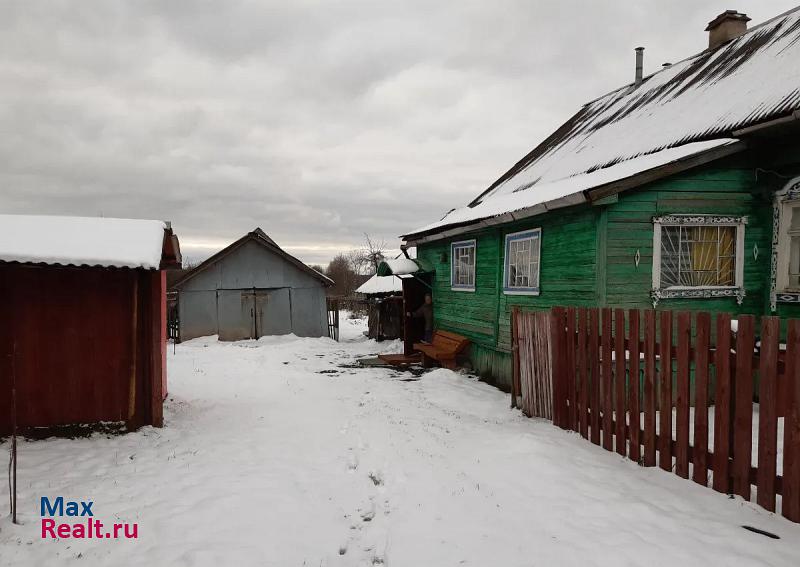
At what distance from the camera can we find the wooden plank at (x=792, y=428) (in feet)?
11.6

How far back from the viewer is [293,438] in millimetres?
6207

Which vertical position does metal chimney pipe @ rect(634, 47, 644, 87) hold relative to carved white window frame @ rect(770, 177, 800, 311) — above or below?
above

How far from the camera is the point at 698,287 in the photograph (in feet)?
25.0

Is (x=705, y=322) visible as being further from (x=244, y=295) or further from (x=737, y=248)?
(x=244, y=295)

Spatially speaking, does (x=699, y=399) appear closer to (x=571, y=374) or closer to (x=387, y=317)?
(x=571, y=374)

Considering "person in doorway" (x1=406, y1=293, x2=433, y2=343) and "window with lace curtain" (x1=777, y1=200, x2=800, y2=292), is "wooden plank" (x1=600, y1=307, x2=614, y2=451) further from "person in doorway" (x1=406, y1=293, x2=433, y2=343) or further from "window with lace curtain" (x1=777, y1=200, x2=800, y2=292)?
"person in doorway" (x1=406, y1=293, x2=433, y2=343)

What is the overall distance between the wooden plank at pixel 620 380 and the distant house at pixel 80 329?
522 centimetres

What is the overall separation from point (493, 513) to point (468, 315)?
782cm

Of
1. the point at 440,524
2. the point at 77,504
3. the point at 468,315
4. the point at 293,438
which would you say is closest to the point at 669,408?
the point at 440,524

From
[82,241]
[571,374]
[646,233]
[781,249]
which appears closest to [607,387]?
[571,374]

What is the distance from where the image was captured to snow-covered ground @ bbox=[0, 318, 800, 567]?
3430mm

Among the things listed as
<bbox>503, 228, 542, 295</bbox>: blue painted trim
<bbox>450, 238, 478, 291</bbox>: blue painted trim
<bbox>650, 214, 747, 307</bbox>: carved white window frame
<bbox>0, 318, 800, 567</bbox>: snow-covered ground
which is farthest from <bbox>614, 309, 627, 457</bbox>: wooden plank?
<bbox>450, 238, 478, 291</bbox>: blue painted trim

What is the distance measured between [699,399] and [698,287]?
399 centimetres

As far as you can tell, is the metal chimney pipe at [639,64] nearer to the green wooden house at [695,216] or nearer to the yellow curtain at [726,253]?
the green wooden house at [695,216]
